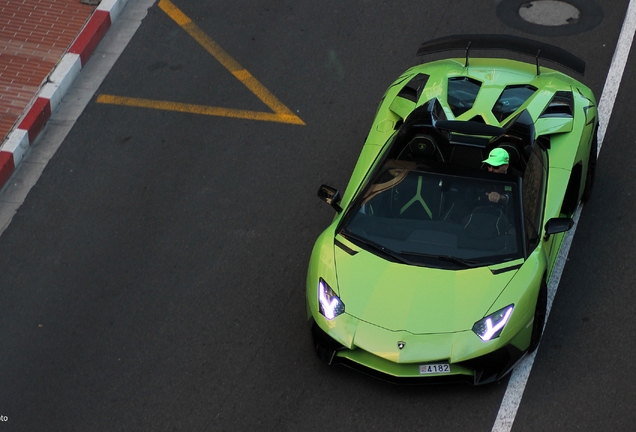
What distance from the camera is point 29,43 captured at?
463 inches

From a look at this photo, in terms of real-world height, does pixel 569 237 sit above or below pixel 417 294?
below

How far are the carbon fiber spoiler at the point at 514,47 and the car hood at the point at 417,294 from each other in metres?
2.86

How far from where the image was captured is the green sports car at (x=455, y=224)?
7.20 m

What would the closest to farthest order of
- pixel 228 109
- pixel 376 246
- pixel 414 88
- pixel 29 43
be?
pixel 376 246, pixel 414 88, pixel 228 109, pixel 29 43

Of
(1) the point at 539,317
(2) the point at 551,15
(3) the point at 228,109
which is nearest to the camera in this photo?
(1) the point at 539,317

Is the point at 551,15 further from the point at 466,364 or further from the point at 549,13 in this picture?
the point at 466,364

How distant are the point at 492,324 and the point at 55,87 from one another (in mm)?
6284

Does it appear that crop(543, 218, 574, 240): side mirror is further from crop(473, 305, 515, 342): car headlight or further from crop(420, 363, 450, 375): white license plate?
crop(420, 363, 450, 375): white license plate

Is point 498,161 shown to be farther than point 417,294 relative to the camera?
Yes

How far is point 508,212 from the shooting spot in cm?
782

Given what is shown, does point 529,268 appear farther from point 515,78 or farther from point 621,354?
point 515,78

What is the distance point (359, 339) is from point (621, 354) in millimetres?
2196

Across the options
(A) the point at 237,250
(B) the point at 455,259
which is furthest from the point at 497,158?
(A) the point at 237,250

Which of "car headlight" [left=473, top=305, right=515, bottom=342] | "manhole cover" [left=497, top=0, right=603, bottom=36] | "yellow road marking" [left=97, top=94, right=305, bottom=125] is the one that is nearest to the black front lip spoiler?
"car headlight" [left=473, top=305, right=515, bottom=342]
